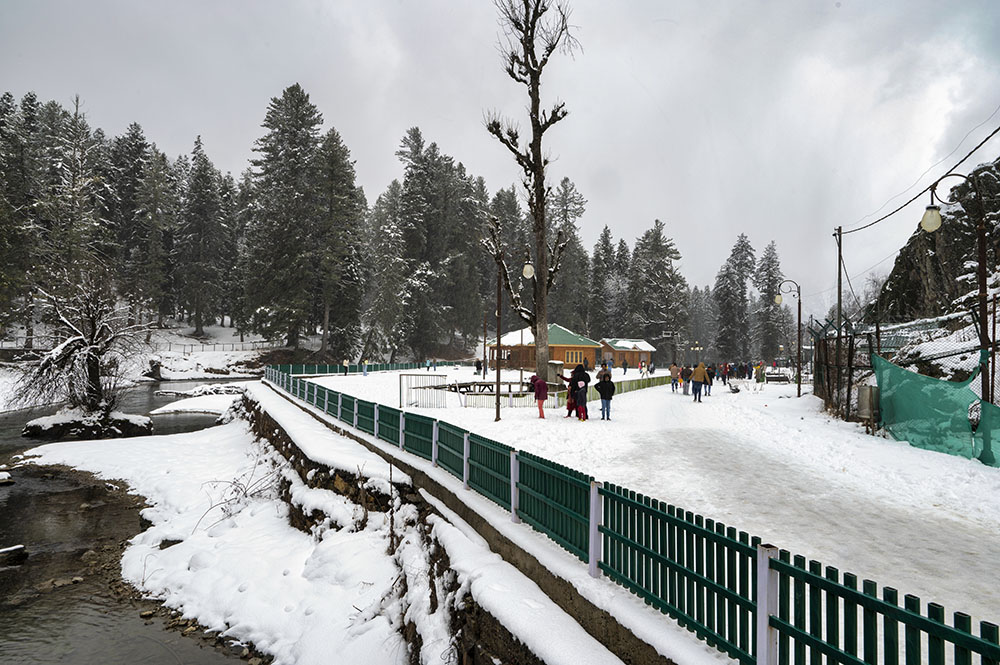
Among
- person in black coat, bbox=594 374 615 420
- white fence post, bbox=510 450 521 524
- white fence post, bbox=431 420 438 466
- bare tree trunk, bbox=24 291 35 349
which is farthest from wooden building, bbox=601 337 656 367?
white fence post, bbox=510 450 521 524

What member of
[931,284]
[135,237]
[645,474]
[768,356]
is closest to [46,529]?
[645,474]

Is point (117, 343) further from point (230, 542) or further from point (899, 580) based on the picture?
point (899, 580)

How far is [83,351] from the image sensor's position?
2195 cm

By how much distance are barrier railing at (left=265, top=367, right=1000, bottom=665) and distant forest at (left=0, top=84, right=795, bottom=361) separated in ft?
103

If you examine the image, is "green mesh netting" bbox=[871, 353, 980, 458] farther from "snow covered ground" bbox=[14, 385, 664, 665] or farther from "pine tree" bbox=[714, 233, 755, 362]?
"pine tree" bbox=[714, 233, 755, 362]

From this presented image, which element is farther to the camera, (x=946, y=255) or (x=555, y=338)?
(x=555, y=338)

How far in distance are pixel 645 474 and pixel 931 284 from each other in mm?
30723

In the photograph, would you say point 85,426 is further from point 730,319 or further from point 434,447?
point 730,319

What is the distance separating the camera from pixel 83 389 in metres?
22.7

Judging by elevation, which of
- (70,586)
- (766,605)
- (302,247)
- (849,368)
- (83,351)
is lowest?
(70,586)

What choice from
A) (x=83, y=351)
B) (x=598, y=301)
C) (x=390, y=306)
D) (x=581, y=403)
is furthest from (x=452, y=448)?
(x=598, y=301)

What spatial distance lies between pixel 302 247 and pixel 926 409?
5089 centimetres

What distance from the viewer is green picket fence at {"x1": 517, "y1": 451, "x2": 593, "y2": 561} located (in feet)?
17.1

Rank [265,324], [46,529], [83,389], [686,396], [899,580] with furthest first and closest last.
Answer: [265,324]
[686,396]
[83,389]
[46,529]
[899,580]
